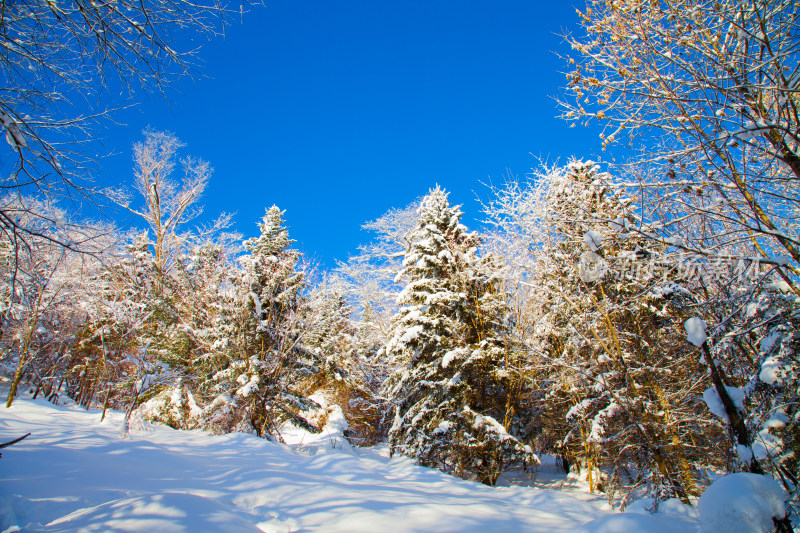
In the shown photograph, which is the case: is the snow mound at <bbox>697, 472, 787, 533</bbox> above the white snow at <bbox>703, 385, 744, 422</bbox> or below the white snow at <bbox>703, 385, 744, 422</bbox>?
below

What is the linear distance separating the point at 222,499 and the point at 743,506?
453 centimetres

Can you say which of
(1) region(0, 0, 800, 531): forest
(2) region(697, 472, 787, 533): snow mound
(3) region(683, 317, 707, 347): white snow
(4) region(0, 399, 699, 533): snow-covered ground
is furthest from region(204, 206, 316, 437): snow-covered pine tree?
(2) region(697, 472, 787, 533): snow mound

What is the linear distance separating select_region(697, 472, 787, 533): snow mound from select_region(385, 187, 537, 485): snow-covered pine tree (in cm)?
643

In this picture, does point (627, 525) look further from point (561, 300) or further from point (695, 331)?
point (561, 300)

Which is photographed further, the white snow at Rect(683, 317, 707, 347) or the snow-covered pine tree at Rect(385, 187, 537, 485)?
the snow-covered pine tree at Rect(385, 187, 537, 485)

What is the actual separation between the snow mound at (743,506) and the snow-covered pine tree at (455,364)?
21.1ft

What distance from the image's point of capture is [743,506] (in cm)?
236

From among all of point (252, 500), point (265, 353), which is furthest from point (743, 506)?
point (265, 353)

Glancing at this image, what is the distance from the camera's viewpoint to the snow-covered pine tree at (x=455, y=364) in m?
9.02

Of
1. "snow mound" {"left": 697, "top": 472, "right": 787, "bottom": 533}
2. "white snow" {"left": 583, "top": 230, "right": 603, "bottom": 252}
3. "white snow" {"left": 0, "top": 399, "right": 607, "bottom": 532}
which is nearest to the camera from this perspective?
"snow mound" {"left": 697, "top": 472, "right": 787, "bottom": 533}

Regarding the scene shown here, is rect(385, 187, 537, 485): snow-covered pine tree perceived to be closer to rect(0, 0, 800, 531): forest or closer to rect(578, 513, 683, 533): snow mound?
rect(0, 0, 800, 531): forest

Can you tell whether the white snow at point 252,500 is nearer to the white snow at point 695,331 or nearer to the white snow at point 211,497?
the white snow at point 211,497

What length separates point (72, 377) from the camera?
71.4 ft

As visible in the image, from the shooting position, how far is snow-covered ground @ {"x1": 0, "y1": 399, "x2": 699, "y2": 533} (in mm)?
2553
